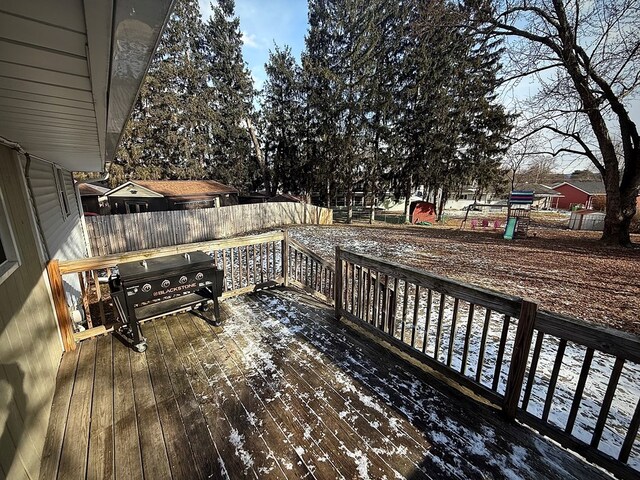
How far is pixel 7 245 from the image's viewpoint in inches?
82.0

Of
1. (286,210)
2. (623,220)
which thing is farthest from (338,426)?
(286,210)

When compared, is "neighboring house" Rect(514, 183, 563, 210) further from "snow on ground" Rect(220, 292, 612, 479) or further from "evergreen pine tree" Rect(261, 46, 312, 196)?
"snow on ground" Rect(220, 292, 612, 479)

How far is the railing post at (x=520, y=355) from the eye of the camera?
1840 millimetres

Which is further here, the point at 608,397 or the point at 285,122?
the point at 285,122

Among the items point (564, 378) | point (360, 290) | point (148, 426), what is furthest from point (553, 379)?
point (148, 426)

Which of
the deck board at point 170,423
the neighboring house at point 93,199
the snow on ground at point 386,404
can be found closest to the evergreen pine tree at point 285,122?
the neighboring house at point 93,199

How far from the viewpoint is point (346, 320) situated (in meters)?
3.54

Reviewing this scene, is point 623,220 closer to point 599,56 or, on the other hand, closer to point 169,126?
point 599,56

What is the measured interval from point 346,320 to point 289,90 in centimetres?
2197

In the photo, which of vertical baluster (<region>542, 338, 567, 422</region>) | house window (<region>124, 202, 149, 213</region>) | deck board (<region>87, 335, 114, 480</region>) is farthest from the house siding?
house window (<region>124, 202, 149, 213</region>)

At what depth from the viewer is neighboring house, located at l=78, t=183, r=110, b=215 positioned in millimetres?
17438

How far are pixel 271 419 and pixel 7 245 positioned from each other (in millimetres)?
2448

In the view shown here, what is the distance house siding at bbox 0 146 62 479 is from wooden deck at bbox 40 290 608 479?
0.17m

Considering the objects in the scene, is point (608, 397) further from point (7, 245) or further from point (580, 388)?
point (7, 245)
